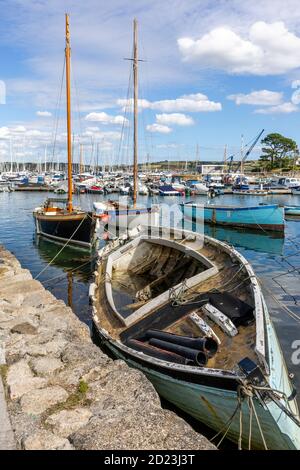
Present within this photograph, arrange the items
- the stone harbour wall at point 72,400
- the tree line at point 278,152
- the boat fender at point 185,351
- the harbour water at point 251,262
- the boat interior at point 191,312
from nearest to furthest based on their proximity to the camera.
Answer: the stone harbour wall at point 72,400, the boat fender at point 185,351, the boat interior at point 191,312, the harbour water at point 251,262, the tree line at point 278,152

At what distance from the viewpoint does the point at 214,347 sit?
22.4ft

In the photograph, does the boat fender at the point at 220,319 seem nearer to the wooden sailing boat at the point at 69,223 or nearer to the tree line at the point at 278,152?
the wooden sailing boat at the point at 69,223

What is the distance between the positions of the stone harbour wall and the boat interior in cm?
121

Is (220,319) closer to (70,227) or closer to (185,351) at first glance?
(185,351)

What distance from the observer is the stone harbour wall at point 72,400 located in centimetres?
407

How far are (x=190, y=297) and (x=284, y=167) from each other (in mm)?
101805

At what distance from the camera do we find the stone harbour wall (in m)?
4.07

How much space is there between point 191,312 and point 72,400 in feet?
12.6

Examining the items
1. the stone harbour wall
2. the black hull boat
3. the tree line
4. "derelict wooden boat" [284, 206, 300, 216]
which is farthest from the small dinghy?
the tree line

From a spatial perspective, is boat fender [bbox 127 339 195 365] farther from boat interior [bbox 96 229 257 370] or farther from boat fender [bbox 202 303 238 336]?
boat fender [bbox 202 303 238 336]

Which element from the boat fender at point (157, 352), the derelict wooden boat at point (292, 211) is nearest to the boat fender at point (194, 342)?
the boat fender at point (157, 352)

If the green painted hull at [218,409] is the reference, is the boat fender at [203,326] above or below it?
above

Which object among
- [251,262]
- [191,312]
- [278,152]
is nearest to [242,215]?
[251,262]

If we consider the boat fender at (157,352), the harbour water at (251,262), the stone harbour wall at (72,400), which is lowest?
the harbour water at (251,262)
